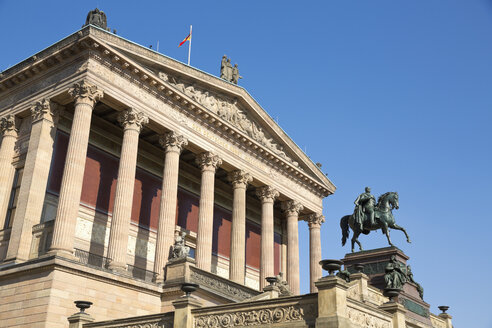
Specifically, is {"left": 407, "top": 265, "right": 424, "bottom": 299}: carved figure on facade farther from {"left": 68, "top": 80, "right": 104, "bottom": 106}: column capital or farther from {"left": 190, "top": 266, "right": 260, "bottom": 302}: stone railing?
{"left": 68, "top": 80, "right": 104, "bottom": 106}: column capital

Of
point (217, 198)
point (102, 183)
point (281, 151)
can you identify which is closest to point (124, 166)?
point (102, 183)

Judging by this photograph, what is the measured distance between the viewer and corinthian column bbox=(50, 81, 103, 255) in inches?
953

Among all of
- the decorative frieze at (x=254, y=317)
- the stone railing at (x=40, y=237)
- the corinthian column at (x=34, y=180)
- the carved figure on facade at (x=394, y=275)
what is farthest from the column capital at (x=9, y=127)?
the carved figure on facade at (x=394, y=275)

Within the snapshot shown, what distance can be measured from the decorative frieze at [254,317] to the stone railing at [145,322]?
1.13 m

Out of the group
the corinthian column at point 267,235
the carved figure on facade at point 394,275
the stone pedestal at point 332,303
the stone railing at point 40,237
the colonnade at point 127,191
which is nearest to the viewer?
the stone pedestal at point 332,303

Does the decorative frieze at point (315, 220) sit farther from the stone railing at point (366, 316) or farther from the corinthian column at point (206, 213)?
the stone railing at point (366, 316)

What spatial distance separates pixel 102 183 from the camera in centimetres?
3136

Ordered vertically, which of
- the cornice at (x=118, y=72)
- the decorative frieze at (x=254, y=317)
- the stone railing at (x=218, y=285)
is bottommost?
the decorative frieze at (x=254, y=317)

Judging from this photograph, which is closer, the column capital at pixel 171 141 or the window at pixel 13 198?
the window at pixel 13 198

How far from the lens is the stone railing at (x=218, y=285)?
26.0 metres

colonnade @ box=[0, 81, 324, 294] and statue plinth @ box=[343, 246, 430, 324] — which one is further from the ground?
colonnade @ box=[0, 81, 324, 294]

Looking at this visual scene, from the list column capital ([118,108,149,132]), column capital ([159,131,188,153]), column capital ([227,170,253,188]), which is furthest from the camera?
column capital ([227,170,253,188])

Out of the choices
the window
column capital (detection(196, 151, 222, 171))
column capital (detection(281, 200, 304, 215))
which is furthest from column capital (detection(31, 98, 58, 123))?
column capital (detection(281, 200, 304, 215))

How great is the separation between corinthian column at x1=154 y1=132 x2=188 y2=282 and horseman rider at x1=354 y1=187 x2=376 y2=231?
33.0 ft
